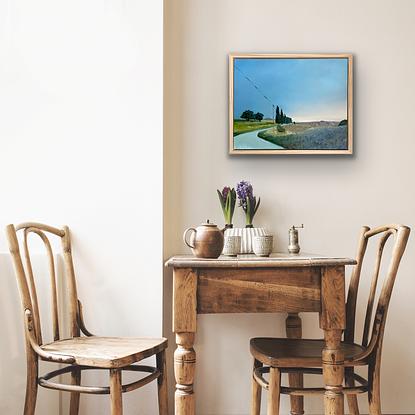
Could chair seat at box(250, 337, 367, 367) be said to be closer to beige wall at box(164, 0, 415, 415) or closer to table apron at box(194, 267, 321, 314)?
table apron at box(194, 267, 321, 314)

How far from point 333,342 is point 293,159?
99 centimetres

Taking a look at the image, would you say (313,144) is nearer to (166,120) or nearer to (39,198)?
(166,120)

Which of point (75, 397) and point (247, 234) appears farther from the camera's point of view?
point (247, 234)

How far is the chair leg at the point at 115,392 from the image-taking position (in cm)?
192

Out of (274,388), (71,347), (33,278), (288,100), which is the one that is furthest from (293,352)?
(288,100)

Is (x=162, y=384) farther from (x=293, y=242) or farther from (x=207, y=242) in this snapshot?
(x=293, y=242)

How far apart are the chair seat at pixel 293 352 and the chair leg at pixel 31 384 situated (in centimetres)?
79

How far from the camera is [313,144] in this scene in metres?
2.65

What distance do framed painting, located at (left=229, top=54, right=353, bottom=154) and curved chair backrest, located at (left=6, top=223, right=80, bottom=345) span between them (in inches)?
34.3

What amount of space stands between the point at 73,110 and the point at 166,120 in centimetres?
43

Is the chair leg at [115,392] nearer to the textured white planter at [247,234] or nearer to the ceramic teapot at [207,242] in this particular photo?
the ceramic teapot at [207,242]

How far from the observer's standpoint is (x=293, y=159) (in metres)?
2.69

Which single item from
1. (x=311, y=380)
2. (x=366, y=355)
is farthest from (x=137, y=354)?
(x=311, y=380)

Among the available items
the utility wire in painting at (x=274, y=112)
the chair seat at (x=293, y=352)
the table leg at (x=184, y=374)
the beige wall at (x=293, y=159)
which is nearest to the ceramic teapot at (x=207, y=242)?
the table leg at (x=184, y=374)
